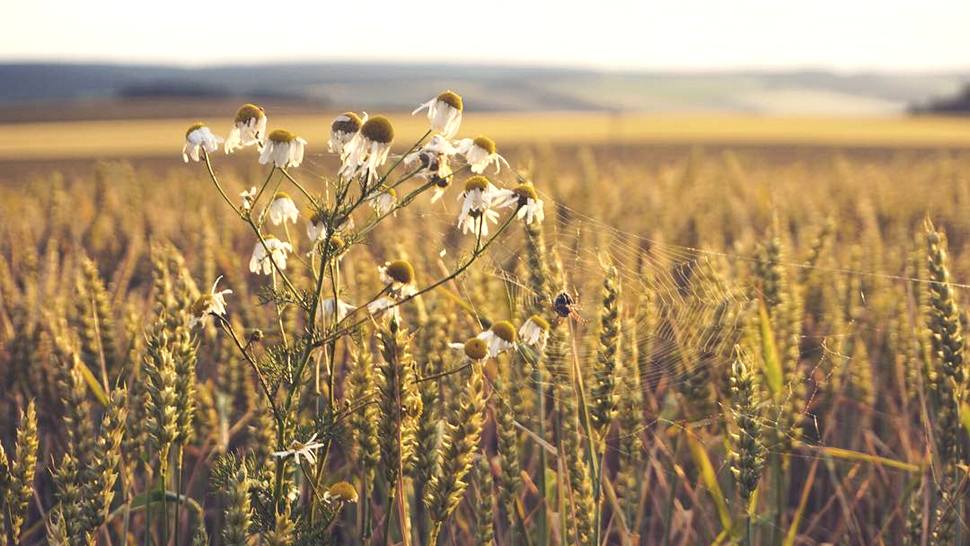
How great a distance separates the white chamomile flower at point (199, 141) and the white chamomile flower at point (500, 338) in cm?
56

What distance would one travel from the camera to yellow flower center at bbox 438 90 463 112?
1621mm

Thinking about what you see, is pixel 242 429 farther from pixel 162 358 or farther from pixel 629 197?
pixel 629 197

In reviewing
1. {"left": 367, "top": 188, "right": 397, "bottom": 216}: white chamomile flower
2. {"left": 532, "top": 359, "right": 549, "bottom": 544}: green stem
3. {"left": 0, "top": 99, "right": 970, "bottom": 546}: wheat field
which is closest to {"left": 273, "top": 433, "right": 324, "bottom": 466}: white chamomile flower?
{"left": 0, "top": 99, "right": 970, "bottom": 546}: wheat field

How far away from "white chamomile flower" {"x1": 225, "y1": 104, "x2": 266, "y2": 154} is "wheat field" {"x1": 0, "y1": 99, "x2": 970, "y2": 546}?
6 centimetres

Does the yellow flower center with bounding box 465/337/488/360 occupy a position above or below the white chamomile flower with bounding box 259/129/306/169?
below

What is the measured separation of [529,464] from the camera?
9.42ft

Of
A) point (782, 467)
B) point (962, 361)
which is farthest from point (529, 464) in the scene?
point (962, 361)

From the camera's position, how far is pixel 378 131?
155 centimetres

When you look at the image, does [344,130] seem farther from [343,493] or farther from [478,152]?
[343,493]

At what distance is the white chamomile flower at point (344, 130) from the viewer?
1.56m

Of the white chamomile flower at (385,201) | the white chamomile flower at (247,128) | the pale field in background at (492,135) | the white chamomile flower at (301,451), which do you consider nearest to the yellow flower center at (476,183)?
the white chamomile flower at (385,201)

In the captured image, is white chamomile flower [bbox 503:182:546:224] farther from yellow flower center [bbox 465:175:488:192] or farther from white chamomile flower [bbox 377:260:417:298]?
white chamomile flower [bbox 377:260:417:298]

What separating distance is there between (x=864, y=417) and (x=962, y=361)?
1.07m

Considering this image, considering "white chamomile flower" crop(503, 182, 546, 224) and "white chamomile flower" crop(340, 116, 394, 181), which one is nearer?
"white chamomile flower" crop(340, 116, 394, 181)
